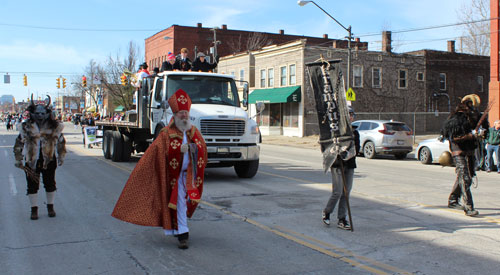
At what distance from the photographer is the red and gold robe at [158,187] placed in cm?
544

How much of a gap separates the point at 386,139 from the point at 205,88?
10132mm

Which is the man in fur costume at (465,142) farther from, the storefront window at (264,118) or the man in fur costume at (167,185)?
the storefront window at (264,118)

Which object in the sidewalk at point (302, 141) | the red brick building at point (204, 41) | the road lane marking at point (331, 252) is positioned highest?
the red brick building at point (204, 41)

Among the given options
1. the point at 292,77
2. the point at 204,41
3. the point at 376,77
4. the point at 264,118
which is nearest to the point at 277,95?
the point at 292,77

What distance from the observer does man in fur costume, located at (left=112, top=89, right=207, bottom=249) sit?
5.45 meters

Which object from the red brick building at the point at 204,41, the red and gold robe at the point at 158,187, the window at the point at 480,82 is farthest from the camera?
A: the red brick building at the point at 204,41

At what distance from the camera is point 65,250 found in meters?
5.54

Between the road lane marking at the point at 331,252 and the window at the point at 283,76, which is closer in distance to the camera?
the road lane marking at the point at 331,252

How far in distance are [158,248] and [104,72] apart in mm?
50833

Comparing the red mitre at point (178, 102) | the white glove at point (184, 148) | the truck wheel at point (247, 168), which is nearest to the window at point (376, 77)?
the truck wheel at point (247, 168)

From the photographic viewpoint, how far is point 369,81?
36.8 metres

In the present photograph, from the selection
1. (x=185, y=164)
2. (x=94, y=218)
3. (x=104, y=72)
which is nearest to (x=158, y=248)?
(x=185, y=164)

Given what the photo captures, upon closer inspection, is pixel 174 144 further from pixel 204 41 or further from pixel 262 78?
pixel 204 41

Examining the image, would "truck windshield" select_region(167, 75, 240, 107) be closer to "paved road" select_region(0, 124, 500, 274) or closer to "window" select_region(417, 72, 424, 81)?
"paved road" select_region(0, 124, 500, 274)
